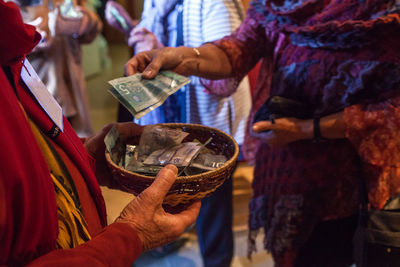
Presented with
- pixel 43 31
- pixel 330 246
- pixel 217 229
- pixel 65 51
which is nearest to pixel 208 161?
pixel 330 246

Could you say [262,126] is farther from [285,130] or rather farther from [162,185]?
[162,185]

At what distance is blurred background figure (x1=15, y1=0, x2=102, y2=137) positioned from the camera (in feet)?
Result: 4.59

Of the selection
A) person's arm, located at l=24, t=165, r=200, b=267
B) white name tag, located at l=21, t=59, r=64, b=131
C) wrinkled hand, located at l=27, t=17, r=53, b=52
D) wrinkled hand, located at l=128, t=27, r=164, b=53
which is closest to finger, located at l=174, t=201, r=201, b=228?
person's arm, located at l=24, t=165, r=200, b=267

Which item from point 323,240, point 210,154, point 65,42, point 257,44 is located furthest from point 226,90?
point 65,42

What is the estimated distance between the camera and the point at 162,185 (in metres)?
0.49

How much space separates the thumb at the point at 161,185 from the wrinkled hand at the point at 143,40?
0.70 meters

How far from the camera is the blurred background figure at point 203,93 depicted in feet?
3.39

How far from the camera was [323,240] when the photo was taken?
0.92m

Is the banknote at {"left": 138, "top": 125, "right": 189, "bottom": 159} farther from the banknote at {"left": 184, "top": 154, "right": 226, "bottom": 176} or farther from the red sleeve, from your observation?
the red sleeve

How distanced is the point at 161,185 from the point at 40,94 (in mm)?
217

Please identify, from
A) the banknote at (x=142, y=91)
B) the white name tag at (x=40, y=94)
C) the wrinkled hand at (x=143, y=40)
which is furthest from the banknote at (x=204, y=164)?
the wrinkled hand at (x=143, y=40)

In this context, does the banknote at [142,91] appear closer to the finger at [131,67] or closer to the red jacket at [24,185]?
the finger at [131,67]

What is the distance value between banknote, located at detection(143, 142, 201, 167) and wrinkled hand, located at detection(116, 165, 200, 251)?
0.31ft

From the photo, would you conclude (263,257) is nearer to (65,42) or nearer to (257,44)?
(257,44)
